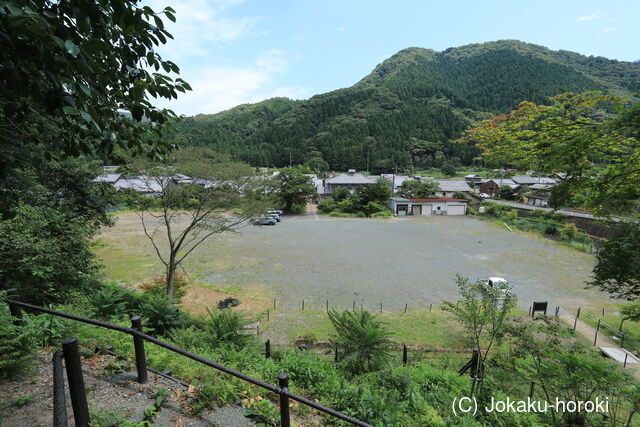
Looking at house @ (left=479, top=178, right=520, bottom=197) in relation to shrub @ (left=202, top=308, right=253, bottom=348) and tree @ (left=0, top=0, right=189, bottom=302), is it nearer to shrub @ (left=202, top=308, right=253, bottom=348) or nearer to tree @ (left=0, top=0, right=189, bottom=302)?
shrub @ (left=202, top=308, right=253, bottom=348)

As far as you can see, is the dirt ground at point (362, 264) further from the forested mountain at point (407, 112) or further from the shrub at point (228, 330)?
the forested mountain at point (407, 112)

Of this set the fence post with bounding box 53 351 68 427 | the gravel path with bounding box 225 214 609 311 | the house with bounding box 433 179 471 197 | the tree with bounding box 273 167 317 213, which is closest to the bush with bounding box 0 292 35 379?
the fence post with bounding box 53 351 68 427

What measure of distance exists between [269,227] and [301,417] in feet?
80.3

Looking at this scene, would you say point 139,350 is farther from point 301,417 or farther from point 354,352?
point 354,352

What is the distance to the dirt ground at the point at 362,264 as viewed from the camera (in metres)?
12.9

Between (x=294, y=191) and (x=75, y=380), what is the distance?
1280 inches

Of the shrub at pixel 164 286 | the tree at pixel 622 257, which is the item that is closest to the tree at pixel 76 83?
the tree at pixel 622 257

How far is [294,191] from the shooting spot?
34.2 metres

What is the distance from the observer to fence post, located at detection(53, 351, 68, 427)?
1644 mm

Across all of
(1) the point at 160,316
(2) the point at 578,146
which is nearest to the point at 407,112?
(2) the point at 578,146

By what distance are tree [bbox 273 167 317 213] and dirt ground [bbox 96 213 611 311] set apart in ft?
27.1

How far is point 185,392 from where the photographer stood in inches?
117

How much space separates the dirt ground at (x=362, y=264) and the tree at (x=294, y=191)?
8246 mm

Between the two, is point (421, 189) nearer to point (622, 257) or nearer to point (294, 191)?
point (294, 191)
